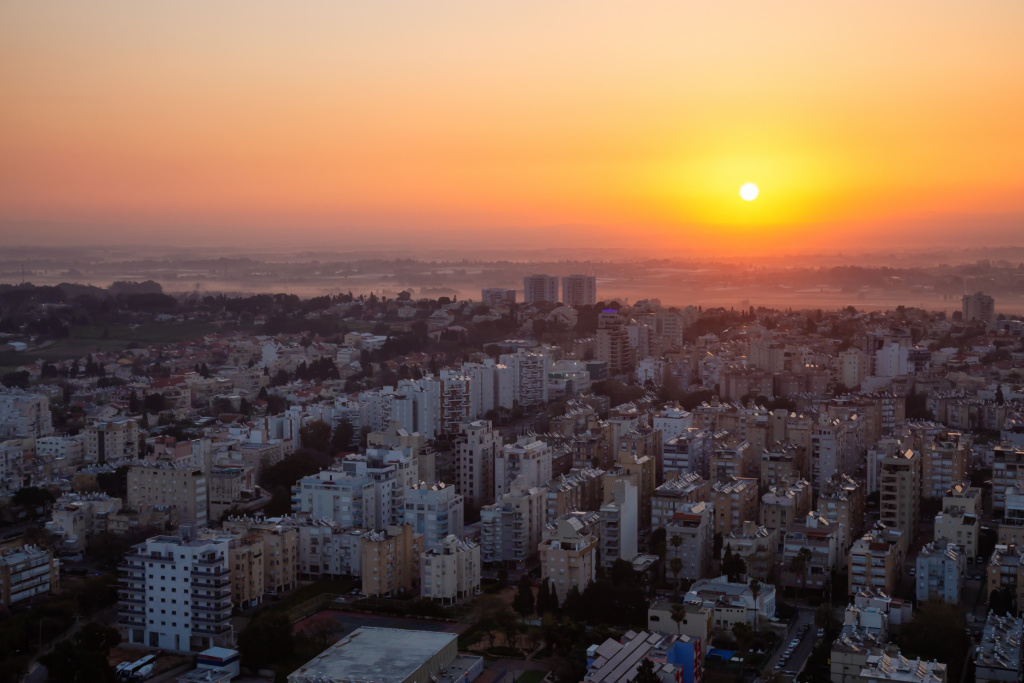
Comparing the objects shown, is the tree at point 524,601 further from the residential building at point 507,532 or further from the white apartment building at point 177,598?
the white apartment building at point 177,598

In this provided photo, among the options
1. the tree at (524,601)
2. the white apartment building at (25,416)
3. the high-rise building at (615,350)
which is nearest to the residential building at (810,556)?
the tree at (524,601)

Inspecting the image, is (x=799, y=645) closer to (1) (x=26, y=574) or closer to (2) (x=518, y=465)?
(2) (x=518, y=465)

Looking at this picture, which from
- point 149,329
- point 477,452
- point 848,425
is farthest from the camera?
point 149,329

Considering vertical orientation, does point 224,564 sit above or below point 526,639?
above

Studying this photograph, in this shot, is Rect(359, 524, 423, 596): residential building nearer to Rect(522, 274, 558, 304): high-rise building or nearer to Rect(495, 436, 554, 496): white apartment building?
Rect(495, 436, 554, 496): white apartment building

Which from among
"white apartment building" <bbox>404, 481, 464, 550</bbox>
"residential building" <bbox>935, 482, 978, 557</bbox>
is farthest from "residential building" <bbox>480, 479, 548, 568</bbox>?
"residential building" <bbox>935, 482, 978, 557</bbox>

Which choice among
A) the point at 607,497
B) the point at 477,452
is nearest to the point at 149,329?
the point at 477,452

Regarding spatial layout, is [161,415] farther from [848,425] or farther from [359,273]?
[359,273]
